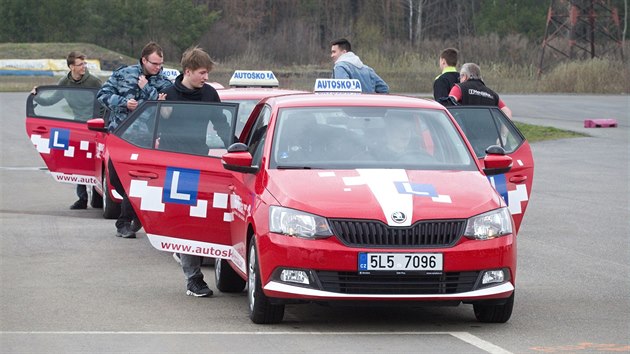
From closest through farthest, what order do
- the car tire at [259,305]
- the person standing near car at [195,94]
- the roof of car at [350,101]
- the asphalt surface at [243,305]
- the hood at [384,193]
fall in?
the asphalt surface at [243,305] → the hood at [384,193] → the car tire at [259,305] → the roof of car at [350,101] → the person standing near car at [195,94]

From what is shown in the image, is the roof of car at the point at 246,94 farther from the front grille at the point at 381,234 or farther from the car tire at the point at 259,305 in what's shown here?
the front grille at the point at 381,234

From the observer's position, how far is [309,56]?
79750 mm

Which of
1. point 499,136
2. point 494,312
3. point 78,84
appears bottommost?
point 494,312

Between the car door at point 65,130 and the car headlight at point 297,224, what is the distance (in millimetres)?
8320

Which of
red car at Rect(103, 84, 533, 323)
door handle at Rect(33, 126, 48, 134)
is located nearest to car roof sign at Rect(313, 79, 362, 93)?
red car at Rect(103, 84, 533, 323)

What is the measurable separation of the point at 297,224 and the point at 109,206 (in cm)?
756

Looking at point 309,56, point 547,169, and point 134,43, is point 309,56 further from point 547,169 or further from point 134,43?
point 547,169

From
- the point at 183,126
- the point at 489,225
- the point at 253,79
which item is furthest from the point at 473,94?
the point at 489,225

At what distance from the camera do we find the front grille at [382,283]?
8.38m

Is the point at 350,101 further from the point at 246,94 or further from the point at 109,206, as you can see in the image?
the point at 109,206

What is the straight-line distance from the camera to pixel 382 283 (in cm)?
838

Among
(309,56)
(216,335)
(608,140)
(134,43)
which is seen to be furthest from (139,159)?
(134,43)

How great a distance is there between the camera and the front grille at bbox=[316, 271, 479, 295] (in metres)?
8.38

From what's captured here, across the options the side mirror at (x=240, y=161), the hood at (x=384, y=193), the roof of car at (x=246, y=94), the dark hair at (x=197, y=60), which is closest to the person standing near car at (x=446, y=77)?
the roof of car at (x=246, y=94)
